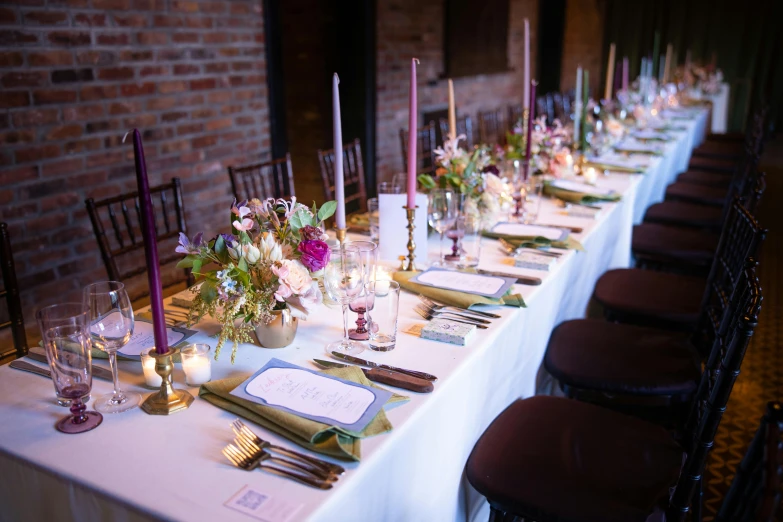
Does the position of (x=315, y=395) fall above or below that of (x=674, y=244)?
above

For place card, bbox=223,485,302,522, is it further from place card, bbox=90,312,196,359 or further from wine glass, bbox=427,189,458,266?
wine glass, bbox=427,189,458,266

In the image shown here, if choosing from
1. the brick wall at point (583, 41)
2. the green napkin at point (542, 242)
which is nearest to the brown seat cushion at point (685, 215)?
the green napkin at point (542, 242)

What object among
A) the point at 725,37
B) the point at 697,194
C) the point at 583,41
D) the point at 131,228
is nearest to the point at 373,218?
the point at 131,228

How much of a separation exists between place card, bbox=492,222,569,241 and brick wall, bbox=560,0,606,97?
7.07 meters

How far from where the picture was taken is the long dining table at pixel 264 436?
99cm

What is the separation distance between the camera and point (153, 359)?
4.17 feet

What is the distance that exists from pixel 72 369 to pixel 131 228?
0.98 meters

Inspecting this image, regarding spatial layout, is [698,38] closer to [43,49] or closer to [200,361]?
[43,49]

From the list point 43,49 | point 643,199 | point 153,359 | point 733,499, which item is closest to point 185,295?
point 153,359

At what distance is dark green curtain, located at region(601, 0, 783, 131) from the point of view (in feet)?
34.1

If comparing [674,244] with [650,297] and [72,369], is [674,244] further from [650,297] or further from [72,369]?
[72,369]

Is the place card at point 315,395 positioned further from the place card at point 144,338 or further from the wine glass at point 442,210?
the wine glass at point 442,210

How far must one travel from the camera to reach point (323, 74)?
4883mm

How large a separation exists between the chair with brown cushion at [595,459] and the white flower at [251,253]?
0.67 meters
